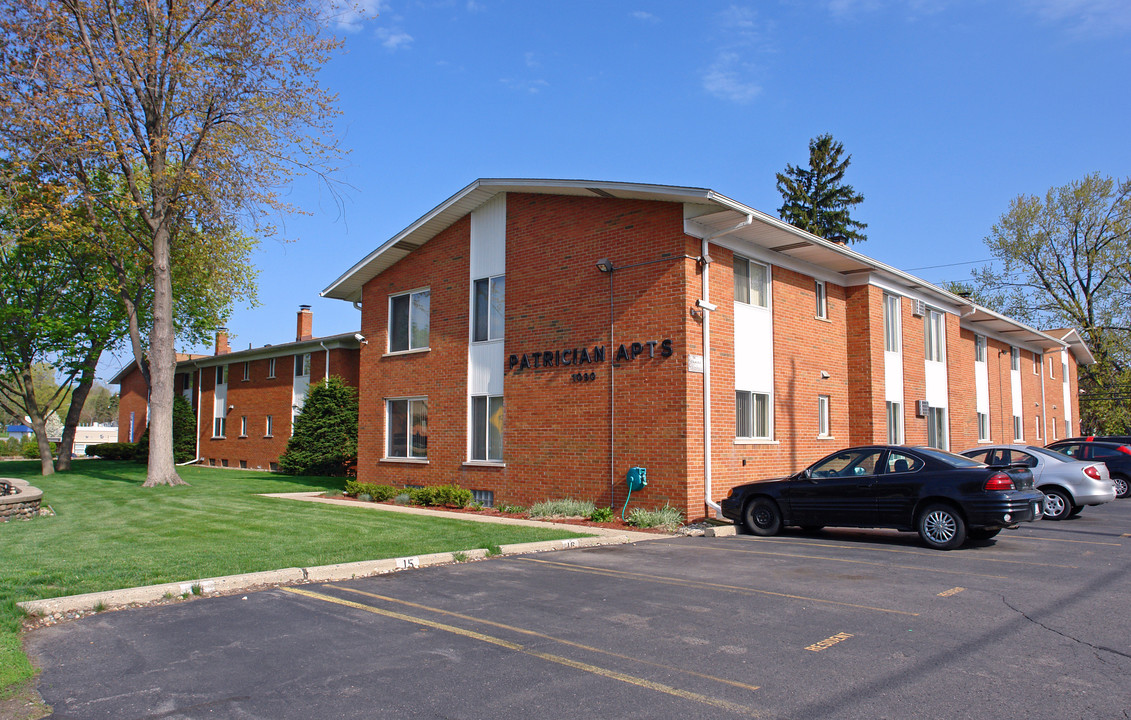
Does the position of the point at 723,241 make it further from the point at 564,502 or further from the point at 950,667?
the point at 950,667

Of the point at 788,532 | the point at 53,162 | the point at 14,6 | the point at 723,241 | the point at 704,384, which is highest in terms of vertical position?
the point at 14,6

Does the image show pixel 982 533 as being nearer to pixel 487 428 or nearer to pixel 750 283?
pixel 750 283

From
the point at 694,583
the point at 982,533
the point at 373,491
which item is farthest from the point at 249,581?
the point at 373,491

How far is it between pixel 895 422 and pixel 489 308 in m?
11.1

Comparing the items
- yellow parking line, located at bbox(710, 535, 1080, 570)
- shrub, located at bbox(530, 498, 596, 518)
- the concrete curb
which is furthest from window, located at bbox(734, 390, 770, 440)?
the concrete curb

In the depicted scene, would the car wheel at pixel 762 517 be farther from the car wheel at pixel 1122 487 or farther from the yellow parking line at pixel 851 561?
→ the car wheel at pixel 1122 487

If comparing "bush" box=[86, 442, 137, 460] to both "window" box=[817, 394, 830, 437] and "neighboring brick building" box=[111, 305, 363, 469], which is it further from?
"window" box=[817, 394, 830, 437]

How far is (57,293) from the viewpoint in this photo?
31.5m

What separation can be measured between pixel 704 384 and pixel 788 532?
3.07 meters

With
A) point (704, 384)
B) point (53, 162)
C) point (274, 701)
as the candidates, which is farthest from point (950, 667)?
point (53, 162)

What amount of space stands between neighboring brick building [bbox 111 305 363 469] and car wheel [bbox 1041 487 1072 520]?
23807mm

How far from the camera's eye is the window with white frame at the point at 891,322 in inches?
819

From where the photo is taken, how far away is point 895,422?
20844mm

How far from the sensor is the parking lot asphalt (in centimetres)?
489
